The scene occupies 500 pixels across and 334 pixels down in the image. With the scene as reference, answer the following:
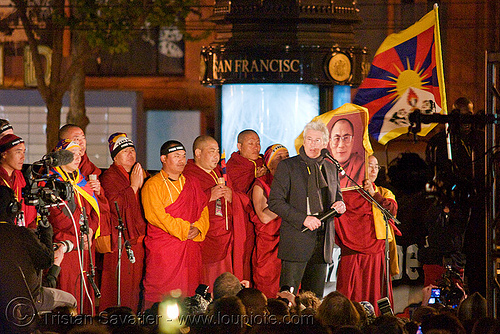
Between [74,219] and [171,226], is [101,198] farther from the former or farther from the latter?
[171,226]

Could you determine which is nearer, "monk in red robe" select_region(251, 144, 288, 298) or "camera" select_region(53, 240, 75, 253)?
"camera" select_region(53, 240, 75, 253)

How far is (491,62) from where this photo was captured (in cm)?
634

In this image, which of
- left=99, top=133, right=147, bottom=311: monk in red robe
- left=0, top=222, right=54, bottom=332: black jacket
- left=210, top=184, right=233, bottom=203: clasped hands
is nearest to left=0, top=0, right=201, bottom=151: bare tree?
left=99, top=133, right=147, bottom=311: monk in red robe

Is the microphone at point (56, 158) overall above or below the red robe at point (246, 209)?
above

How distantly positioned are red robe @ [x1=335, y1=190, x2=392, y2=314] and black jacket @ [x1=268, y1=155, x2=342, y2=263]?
0.58m

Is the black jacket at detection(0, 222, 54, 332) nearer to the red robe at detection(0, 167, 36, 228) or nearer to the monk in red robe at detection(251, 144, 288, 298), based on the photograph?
the red robe at detection(0, 167, 36, 228)

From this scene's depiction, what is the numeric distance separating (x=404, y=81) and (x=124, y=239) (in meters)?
3.33

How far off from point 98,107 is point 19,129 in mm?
1968

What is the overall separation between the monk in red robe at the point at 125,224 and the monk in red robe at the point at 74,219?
337mm

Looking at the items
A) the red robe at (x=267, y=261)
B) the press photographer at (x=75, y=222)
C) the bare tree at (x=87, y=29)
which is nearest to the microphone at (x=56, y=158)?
the press photographer at (x=75, y=222)

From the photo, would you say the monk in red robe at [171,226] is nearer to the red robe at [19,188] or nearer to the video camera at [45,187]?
the red robe at [19,188]

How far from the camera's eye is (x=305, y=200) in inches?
328

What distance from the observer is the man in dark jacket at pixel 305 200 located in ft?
27.2

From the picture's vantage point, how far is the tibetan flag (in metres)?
9.30
